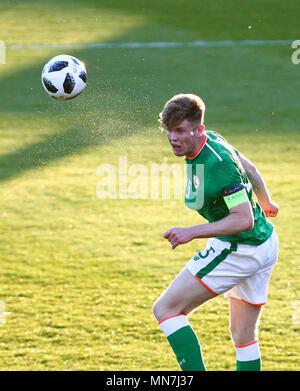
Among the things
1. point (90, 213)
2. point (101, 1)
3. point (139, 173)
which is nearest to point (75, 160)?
point (139, 173)

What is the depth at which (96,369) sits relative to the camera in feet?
16.5

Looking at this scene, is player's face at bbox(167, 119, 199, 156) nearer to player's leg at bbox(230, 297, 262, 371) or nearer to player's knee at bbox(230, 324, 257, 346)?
player's leg at bbox(230, 297, 262, 371)

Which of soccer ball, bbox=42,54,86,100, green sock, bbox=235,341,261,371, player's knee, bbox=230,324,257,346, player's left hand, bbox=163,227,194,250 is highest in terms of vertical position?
soccer ball, bbox=42,54,86,100

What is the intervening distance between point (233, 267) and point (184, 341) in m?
0.52

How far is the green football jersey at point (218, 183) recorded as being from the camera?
4043 millimetres

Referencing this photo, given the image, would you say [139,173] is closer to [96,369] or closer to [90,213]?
[90,213]

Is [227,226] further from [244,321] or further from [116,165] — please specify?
[116,165]

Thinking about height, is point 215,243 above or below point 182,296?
above

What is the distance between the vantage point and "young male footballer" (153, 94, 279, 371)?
4.00m

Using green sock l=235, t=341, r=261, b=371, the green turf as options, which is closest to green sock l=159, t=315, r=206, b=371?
green sock l=235, t=341, r=261, b=371

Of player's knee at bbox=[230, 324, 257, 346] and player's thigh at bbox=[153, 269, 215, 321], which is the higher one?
player's thigh at bbox=[153, 269, 215, 321]

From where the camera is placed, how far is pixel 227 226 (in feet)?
12.9

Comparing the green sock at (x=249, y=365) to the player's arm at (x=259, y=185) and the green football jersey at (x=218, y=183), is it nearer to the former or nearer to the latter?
the green football jersey at (x=218, y=183)

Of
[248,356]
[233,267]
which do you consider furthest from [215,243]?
[248,356]
